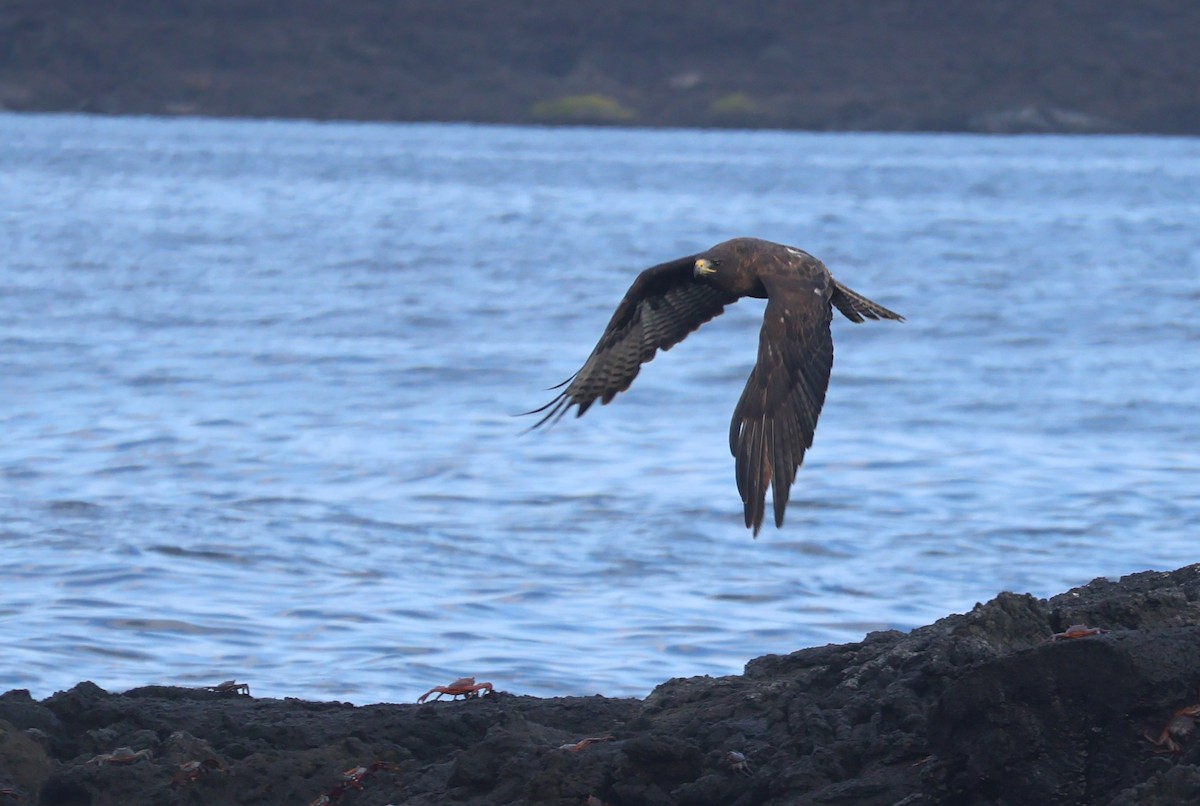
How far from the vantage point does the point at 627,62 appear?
10325cm

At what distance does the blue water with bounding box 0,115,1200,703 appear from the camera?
305 inches

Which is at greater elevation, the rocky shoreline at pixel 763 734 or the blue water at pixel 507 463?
the blue water at pixel 507 463

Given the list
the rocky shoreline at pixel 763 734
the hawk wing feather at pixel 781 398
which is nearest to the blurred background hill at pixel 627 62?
the hawk wing feather at pixel 781 398

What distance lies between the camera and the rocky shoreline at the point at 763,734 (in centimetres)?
410

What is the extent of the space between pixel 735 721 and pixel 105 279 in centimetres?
1991

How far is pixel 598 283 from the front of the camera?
23828 mm

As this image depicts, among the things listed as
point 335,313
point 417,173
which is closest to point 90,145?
point 417,173

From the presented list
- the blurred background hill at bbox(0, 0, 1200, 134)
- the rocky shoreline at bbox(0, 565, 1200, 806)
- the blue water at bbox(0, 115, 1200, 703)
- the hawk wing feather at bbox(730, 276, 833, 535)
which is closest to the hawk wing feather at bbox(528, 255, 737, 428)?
the hawk wing feather at bbox(730, 276, 833, 535)

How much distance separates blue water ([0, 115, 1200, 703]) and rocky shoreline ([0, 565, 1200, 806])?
1.44 metres

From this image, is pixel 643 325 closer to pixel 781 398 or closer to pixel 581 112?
pixel 781 398

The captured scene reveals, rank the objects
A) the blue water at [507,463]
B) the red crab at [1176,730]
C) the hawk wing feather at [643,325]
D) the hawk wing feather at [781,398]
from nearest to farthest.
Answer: the red crab at [1176,730] < the hawk wing feather at [781,398] < the hawk wing feather at [643,325] < the blue water at [507,463]

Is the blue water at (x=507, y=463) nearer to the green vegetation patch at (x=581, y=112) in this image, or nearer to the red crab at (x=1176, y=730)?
the red crab at (x=1176, y=730)

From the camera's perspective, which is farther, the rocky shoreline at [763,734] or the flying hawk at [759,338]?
the flying hawk at [759,338]

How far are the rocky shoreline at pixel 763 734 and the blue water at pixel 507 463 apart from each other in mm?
1436
